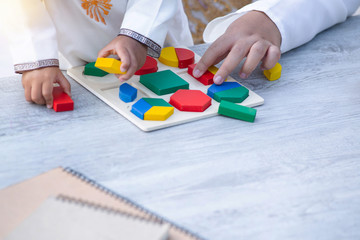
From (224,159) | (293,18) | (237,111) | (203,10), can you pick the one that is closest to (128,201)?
(224,159)

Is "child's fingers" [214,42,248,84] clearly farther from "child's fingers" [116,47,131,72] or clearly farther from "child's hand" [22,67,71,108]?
"child's hand" [22,67,71,108]

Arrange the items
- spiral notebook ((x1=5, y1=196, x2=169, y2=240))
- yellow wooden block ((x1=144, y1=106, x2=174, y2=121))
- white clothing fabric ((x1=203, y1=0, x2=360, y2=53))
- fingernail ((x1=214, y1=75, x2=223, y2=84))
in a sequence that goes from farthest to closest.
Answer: white clothing fabric ((x1=203, y1=0, x2=360, y2=53)) → fingernail ((x1=214, y1=75, x2=223, y2=84)) → yellow wooden block ((x1=144, y1=106, x2=174, y2=121)) → spiral notebook ((x1=5, y1=196, x2=169, y2=240))

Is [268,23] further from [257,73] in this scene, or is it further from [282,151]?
[282,151]

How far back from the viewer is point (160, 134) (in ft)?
2.15

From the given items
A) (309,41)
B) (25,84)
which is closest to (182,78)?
(25,84)

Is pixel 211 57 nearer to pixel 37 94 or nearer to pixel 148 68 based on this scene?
pixel 148 68

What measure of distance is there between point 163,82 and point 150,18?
158mm

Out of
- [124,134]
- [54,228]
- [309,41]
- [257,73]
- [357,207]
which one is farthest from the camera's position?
[309,41]

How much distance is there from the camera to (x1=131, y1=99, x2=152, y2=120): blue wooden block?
676mm

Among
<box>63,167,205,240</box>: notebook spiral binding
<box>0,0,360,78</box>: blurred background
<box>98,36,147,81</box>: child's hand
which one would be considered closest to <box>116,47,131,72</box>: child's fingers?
<box>98,36,147,81</box>: child's hand

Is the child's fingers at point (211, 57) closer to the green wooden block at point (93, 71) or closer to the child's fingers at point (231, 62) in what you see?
the child's fingers at point (231, 62)

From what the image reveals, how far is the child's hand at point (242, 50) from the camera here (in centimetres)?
81

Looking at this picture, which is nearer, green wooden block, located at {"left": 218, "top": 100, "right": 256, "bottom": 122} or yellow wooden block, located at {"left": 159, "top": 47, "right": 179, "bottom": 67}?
green wooden block, located at {"left": 218, "top": 100, "right": 256, "bottom": 122}

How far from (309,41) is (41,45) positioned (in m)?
0.61
